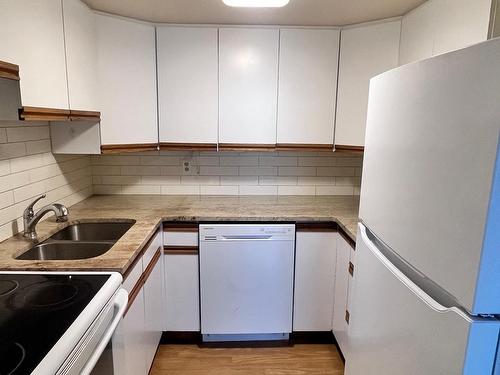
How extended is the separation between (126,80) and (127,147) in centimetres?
44

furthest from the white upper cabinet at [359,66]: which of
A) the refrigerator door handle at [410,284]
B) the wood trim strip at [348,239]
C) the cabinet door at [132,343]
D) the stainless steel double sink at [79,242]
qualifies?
the cabinet door at [132,343]

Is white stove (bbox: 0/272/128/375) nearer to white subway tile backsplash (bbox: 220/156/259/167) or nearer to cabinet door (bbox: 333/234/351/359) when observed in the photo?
cabinet door (bbox: 333/234/351/359)

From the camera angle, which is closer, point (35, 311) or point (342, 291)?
point (35, 311)

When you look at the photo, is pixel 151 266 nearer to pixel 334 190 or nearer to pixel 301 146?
pixel 301 146

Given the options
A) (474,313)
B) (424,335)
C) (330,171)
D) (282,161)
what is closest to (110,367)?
(424,335)

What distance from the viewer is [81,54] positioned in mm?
1809

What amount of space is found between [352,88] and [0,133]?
6.86ft

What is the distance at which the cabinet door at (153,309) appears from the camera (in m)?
1.88

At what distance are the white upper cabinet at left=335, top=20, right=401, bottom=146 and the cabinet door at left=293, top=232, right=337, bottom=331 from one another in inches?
28.9

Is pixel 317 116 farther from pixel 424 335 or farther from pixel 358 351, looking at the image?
pixel 424 335

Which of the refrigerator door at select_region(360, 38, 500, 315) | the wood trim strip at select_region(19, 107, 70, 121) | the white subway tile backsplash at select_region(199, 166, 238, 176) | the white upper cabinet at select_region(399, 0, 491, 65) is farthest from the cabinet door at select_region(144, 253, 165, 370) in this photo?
the white upper cabinet at select_region(399, 0, 491, 65)

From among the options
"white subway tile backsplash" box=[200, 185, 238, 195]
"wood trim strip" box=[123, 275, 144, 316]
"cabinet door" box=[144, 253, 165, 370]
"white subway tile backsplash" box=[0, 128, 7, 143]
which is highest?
"white subway tile backsplash" box=[0, 128, 7, 143]

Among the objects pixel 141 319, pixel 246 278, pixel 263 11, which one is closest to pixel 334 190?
pixel 246 278

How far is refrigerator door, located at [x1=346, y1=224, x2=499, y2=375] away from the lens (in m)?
0.72
